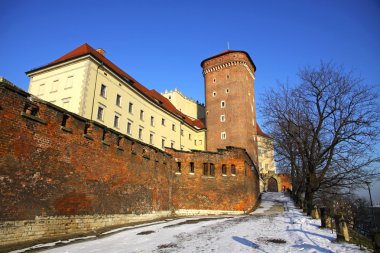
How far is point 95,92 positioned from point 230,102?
21.9 metres

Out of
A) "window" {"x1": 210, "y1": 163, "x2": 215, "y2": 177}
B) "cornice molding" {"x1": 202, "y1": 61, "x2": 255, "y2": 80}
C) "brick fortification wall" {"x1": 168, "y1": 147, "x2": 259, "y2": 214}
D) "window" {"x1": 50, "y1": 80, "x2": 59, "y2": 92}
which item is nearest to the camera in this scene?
"brick fortification wall" {"x1": 168, "y1": 147, "x2": 259, "y2": 214}

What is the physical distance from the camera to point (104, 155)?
13.4 meters

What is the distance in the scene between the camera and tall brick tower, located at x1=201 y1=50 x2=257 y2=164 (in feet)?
132

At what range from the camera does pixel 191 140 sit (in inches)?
1718

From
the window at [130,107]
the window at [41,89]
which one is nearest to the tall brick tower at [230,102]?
the window at [130,107]

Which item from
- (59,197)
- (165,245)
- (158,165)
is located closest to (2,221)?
(59,197)

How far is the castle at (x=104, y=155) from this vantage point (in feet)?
30.3

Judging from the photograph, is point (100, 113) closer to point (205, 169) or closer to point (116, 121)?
point (116, 121)

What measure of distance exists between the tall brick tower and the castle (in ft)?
0.52

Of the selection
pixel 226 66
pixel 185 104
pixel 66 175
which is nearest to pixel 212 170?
pixel 66 175

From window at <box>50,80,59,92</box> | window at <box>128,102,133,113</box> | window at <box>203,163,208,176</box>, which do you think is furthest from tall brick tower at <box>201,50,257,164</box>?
window at <box>50,80,59,92</box>

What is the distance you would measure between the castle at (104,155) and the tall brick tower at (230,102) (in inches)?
6.3

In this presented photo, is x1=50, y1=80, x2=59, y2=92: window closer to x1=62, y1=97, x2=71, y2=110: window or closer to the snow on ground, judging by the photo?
x1=62, y1=97, x2=71, y2=110: window

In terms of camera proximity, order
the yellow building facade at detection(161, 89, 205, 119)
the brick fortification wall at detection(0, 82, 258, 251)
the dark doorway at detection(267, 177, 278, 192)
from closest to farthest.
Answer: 1. the brick fortification wall at detection(0, 82, 258, 251)
2. the dark doorway at detection(267, 177, 278, 192)
3. the yellow building facade at detection(161, 89, 205, 119)
